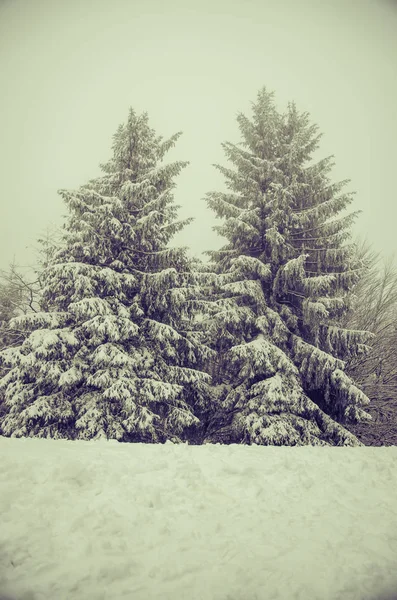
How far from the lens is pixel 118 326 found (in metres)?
9.05

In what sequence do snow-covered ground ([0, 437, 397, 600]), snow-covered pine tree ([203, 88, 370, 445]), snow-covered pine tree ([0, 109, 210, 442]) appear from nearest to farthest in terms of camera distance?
snow-covered ground ([0, 437, 397, 600]) → snow-covered pine tree ([0, 109, 210, 442]) → snow-covered pine tree ([203, 88, 370, 445])

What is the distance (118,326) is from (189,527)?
6.05 m

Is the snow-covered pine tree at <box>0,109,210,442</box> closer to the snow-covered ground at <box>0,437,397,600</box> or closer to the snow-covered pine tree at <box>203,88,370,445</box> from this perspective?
the snow-covered pine tree at <box>203,88,370,445</box>

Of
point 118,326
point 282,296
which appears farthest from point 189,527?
point 282,296

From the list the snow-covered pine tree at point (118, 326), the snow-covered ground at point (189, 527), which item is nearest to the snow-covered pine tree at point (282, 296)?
the snow-covered pine tree at point (118, 326)

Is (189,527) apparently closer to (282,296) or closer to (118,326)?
(118,326)

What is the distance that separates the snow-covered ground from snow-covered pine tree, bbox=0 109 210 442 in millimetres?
3265

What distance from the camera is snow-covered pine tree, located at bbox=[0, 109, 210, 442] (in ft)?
28.5

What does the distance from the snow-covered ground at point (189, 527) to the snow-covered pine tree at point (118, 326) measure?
10.7ft

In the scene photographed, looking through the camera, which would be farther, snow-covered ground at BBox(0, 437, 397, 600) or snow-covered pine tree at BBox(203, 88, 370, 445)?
snow-covered pine tree at BBox(203, 88, 370, 445)

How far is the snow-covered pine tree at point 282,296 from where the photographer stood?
939 cm

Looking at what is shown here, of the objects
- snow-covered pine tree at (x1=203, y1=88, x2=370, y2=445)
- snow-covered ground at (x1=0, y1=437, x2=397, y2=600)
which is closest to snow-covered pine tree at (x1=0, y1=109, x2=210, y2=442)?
snow-covered pine tree at (x1=203, y1=88, x2=370, y2=445)

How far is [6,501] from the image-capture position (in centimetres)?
372

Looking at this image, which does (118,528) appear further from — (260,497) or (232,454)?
(232,454)
